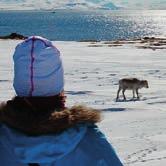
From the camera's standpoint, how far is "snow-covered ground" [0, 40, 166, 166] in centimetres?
818

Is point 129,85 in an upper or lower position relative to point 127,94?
upper

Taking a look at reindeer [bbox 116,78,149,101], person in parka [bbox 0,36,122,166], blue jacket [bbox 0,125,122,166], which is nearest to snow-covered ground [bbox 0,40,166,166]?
reindeer [bbox 116,78,149,101]

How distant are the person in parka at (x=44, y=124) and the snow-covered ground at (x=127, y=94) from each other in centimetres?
166

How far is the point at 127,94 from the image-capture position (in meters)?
16.6

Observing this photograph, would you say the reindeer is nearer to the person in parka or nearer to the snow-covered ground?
the snow-covered ground

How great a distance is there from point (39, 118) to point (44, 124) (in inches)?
1.8

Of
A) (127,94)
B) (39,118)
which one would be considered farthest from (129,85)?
(39,118)

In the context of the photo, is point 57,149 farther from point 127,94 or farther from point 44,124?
point 127,94

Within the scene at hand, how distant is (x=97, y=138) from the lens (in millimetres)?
2436

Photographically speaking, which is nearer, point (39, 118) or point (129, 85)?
point (39, 118)

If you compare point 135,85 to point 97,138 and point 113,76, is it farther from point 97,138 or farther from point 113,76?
point 97,138

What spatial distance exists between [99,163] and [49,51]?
0.55 meters

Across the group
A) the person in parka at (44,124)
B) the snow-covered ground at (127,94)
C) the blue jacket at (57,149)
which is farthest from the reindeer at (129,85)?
the blue jacket at (57,149)

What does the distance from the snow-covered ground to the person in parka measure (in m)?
1.66
